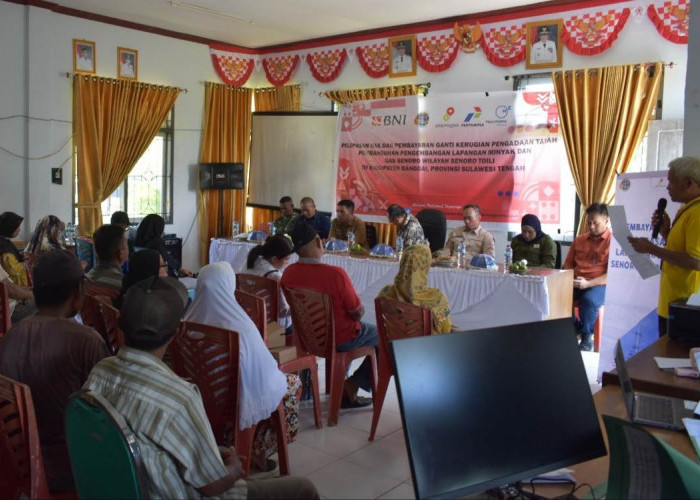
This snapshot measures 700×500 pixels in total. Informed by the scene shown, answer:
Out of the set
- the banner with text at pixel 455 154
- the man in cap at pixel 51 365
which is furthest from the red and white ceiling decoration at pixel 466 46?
the man in cap at pixel 51 365

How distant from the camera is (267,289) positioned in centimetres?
367

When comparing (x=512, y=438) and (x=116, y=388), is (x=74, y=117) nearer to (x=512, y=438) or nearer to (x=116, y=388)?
(x=116, y=388)

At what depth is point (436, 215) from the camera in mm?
6488

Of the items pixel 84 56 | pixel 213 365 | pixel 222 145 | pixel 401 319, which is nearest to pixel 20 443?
pixel 213 365

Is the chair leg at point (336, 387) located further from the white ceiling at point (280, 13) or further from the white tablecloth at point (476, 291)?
the white ceiling at point (280, 13)

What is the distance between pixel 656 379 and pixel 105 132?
705cm

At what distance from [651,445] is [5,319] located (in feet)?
9.88

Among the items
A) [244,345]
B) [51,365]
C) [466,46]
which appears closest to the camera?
[51,365]

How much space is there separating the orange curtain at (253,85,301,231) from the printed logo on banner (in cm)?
205

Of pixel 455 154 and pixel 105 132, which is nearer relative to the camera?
pixel 455 154

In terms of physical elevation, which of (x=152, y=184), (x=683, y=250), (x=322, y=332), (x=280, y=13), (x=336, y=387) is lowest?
(x=336, y=387)

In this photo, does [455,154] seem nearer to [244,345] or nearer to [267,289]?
[267,289]

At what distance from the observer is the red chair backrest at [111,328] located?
8.75ft

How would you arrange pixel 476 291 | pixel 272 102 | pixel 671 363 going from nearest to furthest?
1. pixel 671 363
2. pixel 476 291
3. pixel 272 102
